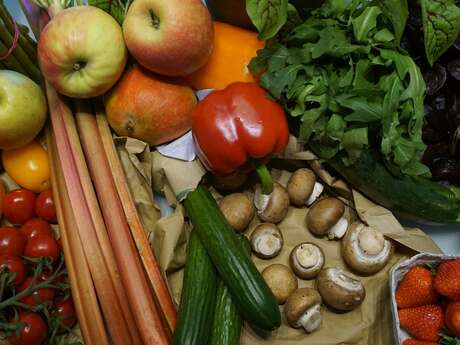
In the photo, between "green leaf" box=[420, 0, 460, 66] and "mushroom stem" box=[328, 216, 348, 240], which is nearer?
"green leaf" box=[420, 0, 460, 66]

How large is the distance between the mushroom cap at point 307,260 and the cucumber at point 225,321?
95mm

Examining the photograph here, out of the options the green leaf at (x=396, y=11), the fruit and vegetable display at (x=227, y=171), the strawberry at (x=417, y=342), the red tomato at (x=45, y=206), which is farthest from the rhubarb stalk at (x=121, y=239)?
the green leaf at (x=396, y=11)

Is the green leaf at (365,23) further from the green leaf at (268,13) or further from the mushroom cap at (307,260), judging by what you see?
the mushroom cap at (307,260)

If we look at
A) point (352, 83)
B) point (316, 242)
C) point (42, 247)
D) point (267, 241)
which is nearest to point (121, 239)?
point (42, 247)

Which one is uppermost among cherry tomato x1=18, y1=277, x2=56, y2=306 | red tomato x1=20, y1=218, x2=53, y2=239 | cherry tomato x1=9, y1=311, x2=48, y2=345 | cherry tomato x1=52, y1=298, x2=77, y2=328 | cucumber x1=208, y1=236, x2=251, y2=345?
red tomato x1=20, y1=218, x2=53, y2=239

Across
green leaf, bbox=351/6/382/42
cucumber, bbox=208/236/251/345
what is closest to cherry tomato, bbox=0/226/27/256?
cucumber, bbox=208/236/251/345

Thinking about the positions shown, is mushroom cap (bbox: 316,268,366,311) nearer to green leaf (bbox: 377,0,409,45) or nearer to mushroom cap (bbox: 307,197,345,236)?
mushroom cap (bbox: 307,197,345,236)

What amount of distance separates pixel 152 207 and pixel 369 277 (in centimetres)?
43

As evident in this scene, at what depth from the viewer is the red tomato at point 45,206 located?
3.47 feet

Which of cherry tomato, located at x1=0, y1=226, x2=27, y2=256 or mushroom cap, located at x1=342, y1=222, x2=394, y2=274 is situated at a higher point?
mushroom cap, located at x1=342, y1=222, x2=394, y2=274

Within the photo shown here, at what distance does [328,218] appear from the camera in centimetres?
101

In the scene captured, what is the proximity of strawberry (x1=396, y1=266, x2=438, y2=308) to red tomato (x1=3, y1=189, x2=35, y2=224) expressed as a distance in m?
0.71

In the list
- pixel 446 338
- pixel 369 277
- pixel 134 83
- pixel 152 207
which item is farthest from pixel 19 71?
pixel 446 338

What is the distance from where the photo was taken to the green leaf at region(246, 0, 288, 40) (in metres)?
0.90
